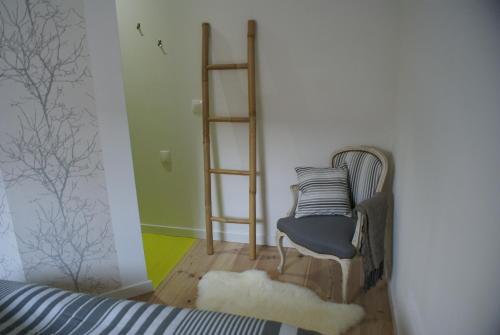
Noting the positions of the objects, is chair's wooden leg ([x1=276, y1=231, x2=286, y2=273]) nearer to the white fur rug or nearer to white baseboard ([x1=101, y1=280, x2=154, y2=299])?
the white fur rug

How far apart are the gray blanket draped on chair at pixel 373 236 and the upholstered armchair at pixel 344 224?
0.12ft

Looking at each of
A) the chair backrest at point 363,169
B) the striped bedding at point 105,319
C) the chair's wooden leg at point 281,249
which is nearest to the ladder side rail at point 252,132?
the chair's wooden leg at point 281,249

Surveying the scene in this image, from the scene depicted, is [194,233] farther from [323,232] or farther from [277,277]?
[323,232]

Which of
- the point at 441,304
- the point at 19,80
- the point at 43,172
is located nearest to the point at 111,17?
the point at 19,80

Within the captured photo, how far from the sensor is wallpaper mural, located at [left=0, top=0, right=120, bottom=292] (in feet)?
5.20

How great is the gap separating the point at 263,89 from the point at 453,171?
168 centimetres

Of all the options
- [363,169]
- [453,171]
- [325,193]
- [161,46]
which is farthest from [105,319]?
[161,46]

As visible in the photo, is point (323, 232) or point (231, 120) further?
point (231, 120)

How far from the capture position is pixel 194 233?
294cm

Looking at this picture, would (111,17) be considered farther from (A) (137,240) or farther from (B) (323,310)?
(B) (323,310)

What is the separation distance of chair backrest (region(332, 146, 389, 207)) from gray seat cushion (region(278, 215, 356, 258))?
0.23 m

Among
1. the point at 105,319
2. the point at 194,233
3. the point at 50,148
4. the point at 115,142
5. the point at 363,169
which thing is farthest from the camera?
the point at 194,233

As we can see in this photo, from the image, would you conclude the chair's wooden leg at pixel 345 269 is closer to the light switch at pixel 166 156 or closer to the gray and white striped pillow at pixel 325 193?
the gray and white striped pillow at pixel 325 193

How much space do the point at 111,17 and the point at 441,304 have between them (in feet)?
6.48
